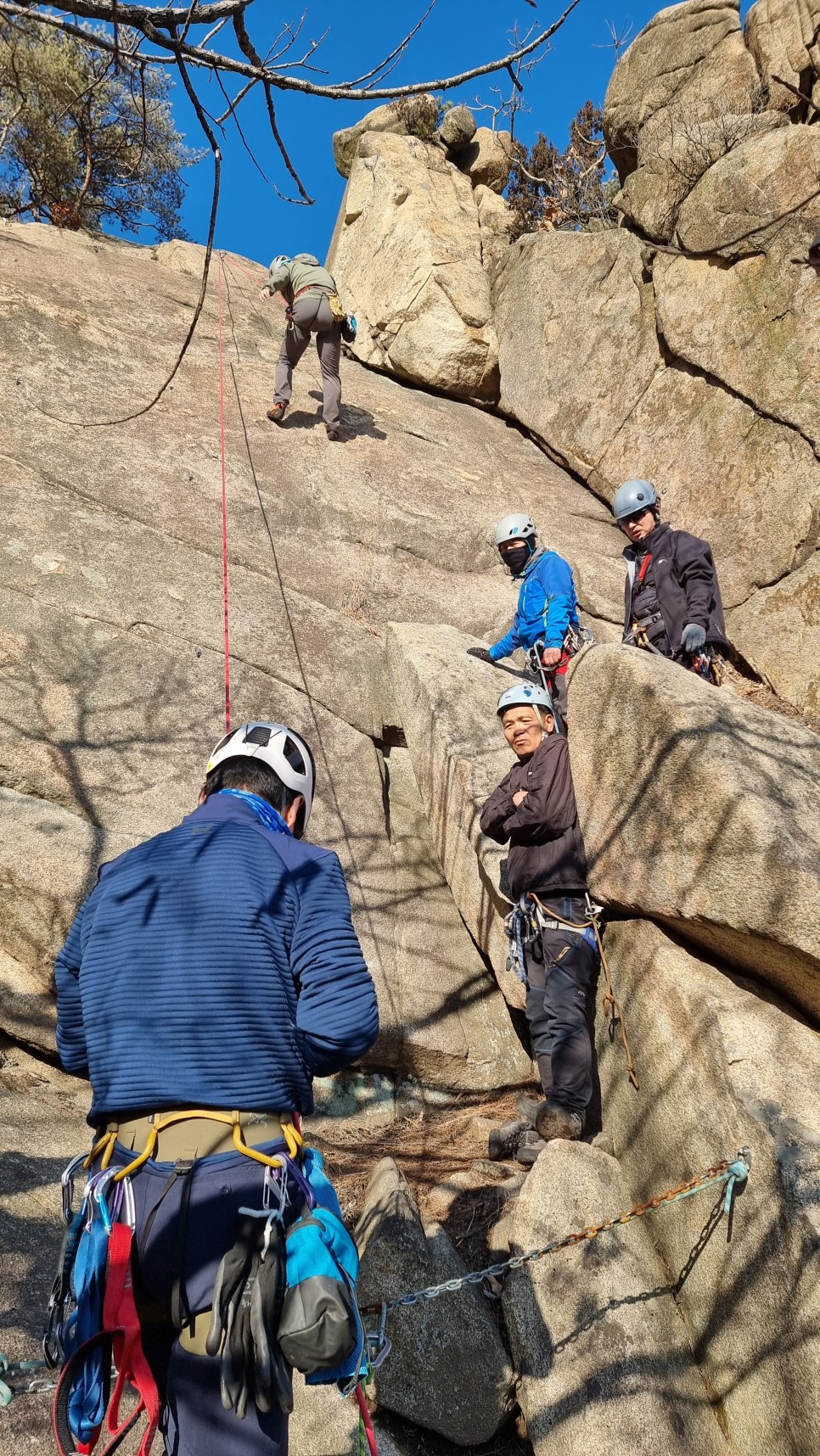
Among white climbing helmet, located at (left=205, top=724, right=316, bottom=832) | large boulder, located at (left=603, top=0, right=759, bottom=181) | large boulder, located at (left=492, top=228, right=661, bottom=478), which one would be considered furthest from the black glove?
large boulder, located at (left=603, top=0, right=759, bottom=181)

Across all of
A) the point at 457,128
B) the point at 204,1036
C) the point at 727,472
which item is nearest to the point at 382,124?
the point at 457,128

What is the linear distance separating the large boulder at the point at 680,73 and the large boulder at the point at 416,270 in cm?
269

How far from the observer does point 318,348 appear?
411 inches

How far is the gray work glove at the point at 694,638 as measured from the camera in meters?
6.35

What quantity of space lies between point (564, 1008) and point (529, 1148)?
2.23 ft

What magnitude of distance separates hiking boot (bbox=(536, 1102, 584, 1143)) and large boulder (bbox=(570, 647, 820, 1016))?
1.01 metres

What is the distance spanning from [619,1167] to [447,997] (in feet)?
5.17

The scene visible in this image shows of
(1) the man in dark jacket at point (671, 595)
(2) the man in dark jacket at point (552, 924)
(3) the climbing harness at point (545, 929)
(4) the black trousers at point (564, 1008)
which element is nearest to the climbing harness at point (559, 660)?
(1) the man in dark jacket at point (671, 595)

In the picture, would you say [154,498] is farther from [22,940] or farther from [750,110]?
[750,110]

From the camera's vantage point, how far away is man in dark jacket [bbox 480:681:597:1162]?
4.64m

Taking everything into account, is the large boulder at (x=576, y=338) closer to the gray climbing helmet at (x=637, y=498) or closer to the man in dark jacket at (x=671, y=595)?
the gray climbing helmet at (x=637, y=498)

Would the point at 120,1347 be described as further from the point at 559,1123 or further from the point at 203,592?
the point at 203,592

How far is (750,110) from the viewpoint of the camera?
419 inches

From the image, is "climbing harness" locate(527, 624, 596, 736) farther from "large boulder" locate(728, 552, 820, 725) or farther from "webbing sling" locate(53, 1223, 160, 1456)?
"webbing sling" locate(53, 1223, 160, 1456)
